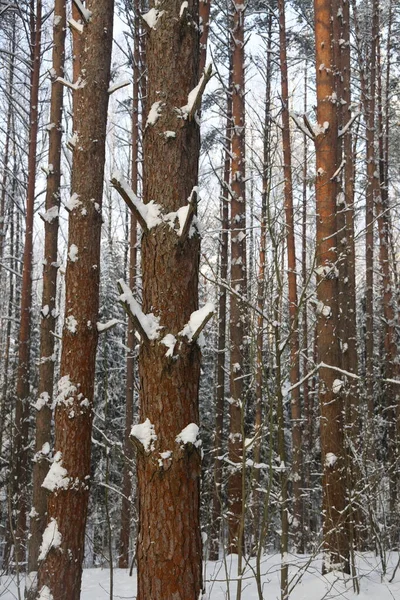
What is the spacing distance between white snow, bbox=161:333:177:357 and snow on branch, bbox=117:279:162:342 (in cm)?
4

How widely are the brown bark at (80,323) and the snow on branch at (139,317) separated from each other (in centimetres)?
241

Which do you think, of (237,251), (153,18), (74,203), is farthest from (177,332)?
(237,251)

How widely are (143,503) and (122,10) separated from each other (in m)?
11.2

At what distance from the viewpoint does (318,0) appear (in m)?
6.17

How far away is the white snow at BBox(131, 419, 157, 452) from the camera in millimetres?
2248

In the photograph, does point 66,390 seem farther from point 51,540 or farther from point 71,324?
point 51,540

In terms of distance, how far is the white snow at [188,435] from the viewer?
2.25 metres

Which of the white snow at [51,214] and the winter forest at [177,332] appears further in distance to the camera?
the white snow at [51,214]

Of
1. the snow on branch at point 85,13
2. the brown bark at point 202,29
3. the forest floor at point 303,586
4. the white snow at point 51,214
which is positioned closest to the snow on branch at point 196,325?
the forest floor at point 303,586

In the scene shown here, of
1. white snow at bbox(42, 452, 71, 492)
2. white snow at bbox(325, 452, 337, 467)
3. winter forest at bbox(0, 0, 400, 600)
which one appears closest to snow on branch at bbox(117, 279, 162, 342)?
winter forest at bbox(0, 0, 400, 600)

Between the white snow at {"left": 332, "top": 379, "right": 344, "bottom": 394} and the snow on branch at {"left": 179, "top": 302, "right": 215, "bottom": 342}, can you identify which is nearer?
the snow on branch at {"left": 179, "top": 302, "right": 215, "bottom": 342}

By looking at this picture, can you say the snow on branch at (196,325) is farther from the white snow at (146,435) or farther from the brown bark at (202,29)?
the brown bark at (202,29)

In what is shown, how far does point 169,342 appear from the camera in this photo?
2314 millimetres

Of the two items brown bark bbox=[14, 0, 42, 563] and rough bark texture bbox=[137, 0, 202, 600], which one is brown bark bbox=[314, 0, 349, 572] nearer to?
rough bark texture bbox=[137, 0, 202, 600]
